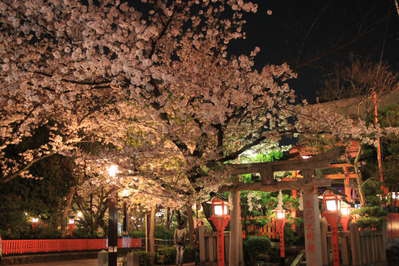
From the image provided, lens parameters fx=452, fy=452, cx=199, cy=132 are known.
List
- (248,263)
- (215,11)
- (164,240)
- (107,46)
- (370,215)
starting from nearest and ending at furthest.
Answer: (107,46) < (215,11) < (248,263) < (370,215) < (164,240)

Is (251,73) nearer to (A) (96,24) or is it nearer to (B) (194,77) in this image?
(B) (194,77)

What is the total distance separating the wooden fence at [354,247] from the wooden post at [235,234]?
3.06 metres

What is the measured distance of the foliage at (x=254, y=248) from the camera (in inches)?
695

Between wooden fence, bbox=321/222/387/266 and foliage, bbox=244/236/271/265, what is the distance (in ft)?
8.80

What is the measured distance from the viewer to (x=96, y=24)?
11.7m

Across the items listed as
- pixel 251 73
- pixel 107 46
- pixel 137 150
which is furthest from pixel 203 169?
pixel 107 46

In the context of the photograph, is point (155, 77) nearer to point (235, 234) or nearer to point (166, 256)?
point (235, 234)

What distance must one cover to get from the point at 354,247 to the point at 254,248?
13.3ft

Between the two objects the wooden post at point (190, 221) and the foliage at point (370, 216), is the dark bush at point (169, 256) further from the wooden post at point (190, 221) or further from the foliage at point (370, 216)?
the foliage at point (370, 216)

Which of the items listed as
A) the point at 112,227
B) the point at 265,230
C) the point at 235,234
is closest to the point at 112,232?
the point at 112,227

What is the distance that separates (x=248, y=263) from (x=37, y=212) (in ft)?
50.1

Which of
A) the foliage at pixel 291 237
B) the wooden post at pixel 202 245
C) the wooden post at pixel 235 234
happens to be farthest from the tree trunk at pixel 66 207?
the wooden post at pixel 235 234

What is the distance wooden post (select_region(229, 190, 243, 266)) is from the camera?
551 inches

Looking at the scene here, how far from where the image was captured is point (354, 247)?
595 inches
